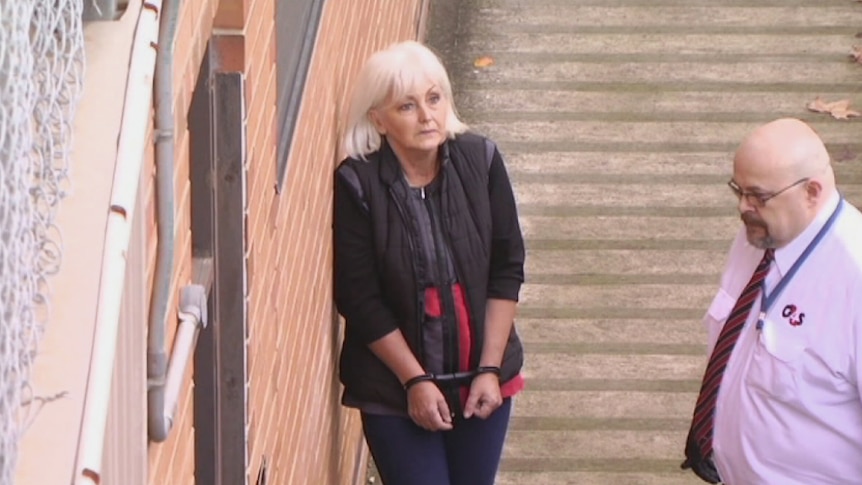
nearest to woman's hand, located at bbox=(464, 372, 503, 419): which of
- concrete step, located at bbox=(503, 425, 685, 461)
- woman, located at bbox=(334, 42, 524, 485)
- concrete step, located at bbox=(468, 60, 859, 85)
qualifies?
woman, located at bbox=(334, 42, 524, 485)

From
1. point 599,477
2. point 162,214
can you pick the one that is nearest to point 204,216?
point 162,214

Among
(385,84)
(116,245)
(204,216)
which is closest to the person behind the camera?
(116,245)

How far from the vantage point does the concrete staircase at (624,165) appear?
7.57 meters

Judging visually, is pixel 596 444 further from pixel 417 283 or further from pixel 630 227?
pixel 417 283

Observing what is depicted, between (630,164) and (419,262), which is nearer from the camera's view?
(419,262)

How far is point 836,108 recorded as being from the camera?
9.27 m

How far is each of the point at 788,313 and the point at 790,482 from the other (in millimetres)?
446

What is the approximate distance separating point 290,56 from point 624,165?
14.2 ft

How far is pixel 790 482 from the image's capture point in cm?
476

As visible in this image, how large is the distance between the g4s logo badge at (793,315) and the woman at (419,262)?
0.91 metres

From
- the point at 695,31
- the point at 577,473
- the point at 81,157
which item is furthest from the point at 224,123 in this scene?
the point at 695,31

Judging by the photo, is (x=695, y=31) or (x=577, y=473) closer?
(x=577, y=473)

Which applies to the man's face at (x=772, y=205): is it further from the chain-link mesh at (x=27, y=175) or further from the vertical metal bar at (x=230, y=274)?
the chain-link mesh at (x=27, y=175)

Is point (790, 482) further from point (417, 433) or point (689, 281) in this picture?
point (689, 281)
